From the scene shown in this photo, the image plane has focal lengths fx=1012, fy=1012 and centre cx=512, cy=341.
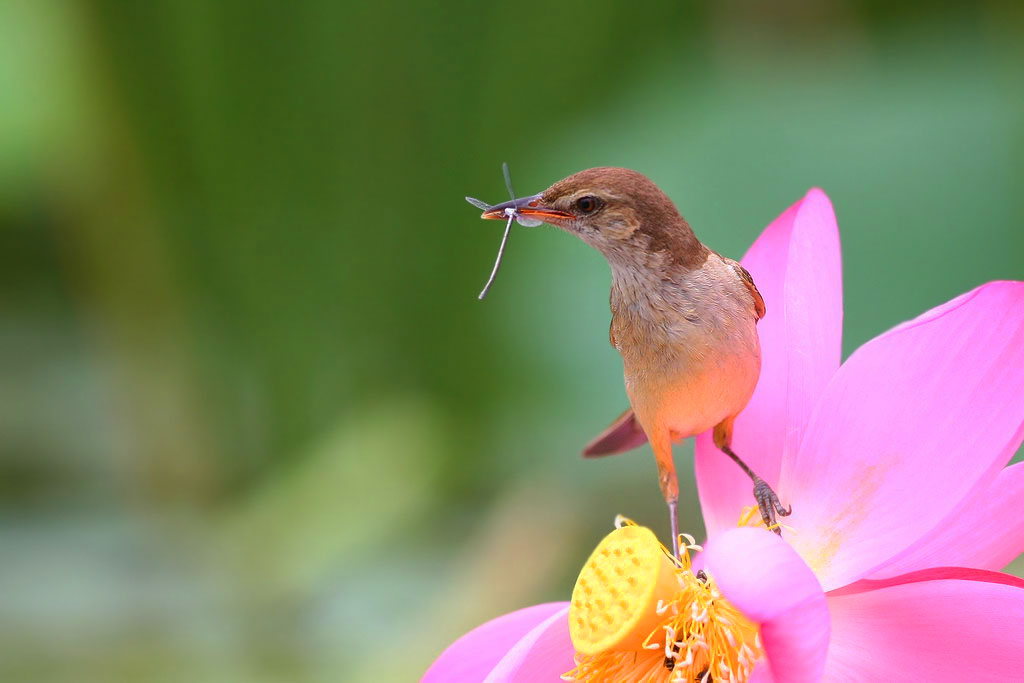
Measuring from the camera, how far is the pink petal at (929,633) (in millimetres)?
198

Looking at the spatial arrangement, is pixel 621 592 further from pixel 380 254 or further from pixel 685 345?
pixel 380 254

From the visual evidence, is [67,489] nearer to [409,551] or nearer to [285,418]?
[285,418]

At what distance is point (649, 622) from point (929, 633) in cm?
6

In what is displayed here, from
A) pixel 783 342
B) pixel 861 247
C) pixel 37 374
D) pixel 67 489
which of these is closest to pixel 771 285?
pixel 783 342

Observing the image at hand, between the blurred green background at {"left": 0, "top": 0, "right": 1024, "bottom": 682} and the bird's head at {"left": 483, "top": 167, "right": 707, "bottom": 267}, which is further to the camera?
the blurred green background at {"left": 0, "top": 0, "right": 1024, "bottom": 682}

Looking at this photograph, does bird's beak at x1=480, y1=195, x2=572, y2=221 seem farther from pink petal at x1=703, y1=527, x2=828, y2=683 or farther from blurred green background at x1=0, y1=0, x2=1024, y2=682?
blurred green background at x1=0, y1=0, x2=1024, y2=682

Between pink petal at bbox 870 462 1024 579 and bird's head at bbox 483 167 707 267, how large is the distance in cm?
9

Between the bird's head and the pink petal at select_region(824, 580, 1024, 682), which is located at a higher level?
the bird's head

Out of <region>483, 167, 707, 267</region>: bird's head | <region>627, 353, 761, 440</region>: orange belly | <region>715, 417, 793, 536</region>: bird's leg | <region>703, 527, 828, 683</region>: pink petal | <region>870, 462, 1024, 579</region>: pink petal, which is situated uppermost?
<region>483, 167, 707, 267</region>: bird's head

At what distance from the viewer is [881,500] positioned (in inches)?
8.4

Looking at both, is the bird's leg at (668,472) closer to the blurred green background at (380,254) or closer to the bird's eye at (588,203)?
the bird's eye at (588,203)

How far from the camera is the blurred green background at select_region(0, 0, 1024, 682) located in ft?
2.67

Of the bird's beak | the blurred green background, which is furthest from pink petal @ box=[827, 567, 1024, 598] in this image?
the blurred green background

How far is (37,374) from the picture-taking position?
49.7 inches
